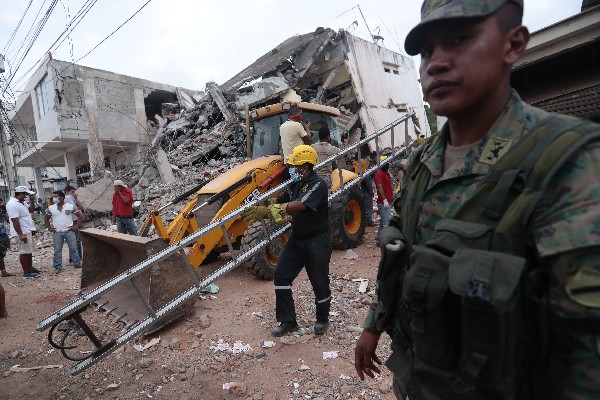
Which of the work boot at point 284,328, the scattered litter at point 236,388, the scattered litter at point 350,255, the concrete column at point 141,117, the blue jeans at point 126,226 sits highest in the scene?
the concrete column at point 141,117

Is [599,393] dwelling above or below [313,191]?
below

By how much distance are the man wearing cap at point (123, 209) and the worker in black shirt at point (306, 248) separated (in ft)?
15.7

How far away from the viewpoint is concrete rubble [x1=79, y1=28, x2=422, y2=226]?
12.1 m

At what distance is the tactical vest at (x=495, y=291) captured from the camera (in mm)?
803

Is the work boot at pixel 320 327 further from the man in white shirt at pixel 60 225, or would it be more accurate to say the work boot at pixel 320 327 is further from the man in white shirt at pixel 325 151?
the man in white shirt at pixel 60 225

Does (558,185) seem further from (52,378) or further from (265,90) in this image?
(265,90)

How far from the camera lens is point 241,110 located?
531 inches

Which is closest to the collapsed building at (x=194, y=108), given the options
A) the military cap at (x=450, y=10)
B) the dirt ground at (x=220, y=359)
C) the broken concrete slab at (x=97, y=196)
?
the broken concrete slab at (x=97, y=196)

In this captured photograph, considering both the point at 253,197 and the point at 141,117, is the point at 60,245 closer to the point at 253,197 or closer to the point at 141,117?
the point at 253,197

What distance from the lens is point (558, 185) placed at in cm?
80

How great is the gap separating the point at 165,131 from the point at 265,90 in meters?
4.42

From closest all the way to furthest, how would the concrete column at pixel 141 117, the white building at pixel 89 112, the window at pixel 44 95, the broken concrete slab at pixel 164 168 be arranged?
the broken concrete slab at pixel 164 168 → the white building at pixel 89 112 → the window at pixel 44 95 → the concrete column at pixel 141 117

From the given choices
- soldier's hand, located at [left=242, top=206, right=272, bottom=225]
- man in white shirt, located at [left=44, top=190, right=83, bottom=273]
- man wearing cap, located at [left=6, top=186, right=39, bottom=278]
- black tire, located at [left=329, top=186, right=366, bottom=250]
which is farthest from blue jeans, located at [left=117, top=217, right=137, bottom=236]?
soldier's hand, located at [left=242, top=206, right=272, bottom=225]

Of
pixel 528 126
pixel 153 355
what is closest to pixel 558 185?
pixel 528 126
